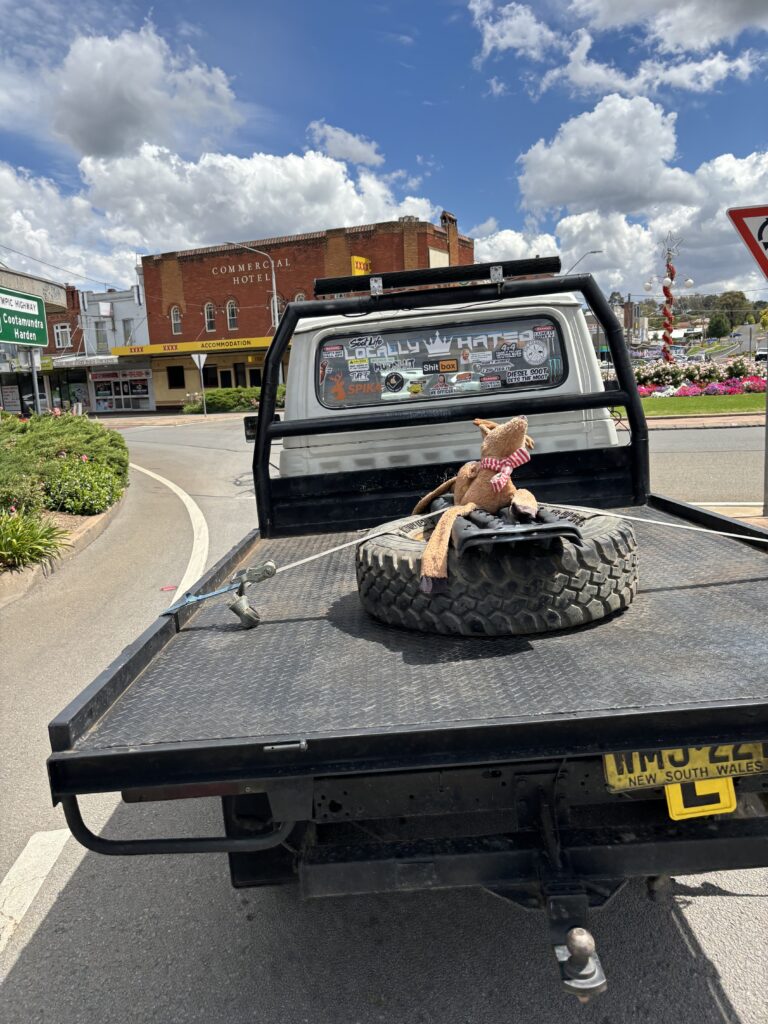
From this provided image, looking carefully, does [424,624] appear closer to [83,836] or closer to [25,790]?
[83,836]

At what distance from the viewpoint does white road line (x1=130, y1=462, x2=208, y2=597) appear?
7.50 meters

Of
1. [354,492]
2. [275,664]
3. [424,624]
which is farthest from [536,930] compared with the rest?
[354,492]

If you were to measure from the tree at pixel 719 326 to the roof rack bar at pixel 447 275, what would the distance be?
112m

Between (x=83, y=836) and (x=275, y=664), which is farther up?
(x=275, y=664)

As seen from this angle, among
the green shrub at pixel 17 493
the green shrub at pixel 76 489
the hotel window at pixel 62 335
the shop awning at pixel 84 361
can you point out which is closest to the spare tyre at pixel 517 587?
the green shrub at pixel 17 493

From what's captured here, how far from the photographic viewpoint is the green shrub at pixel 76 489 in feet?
35.4

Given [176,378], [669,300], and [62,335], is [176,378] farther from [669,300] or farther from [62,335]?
[669,300]

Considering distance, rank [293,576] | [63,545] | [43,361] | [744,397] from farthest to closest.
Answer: [43,361]
[744,397]
[63,545]
[293,576]

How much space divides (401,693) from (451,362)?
291 centimetres

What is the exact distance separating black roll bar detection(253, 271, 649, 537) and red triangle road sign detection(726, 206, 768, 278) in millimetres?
3596

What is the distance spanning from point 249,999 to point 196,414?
1653 inches

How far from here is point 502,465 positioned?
2.69 metres

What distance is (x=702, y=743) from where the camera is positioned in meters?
1.78

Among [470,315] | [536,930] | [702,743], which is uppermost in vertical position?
[470,315]
